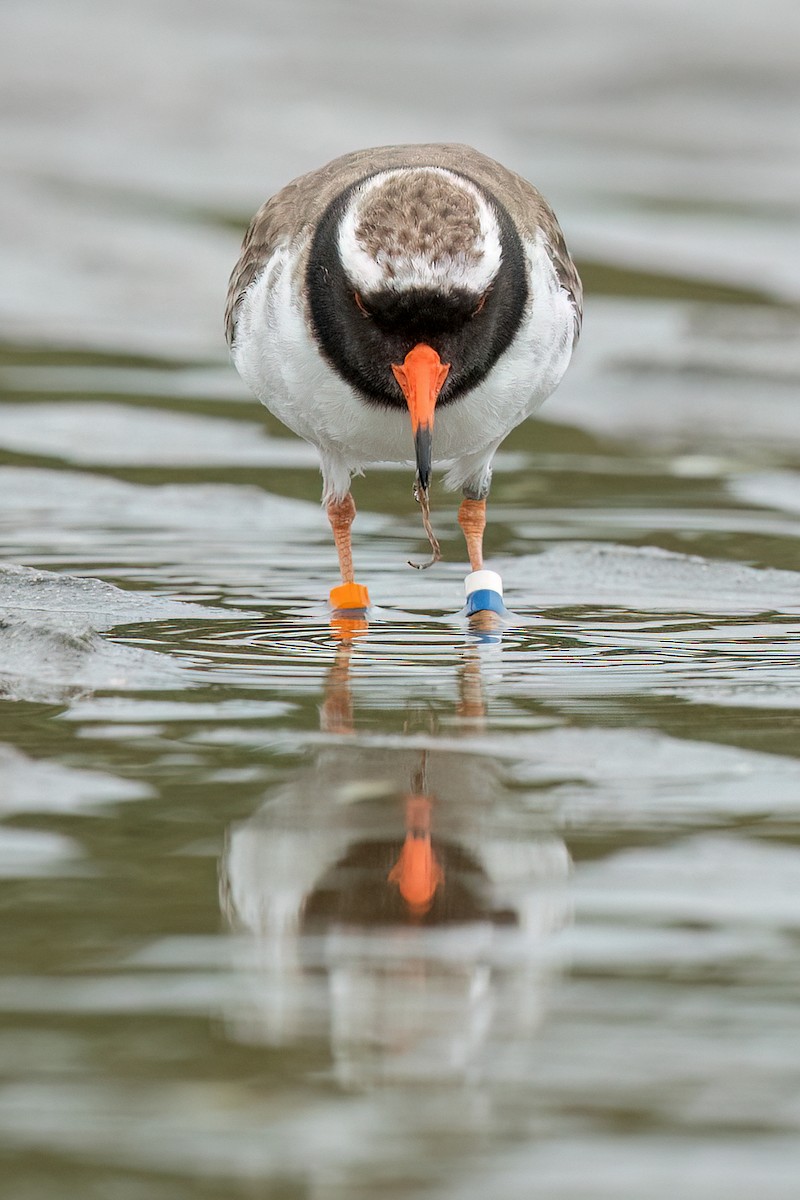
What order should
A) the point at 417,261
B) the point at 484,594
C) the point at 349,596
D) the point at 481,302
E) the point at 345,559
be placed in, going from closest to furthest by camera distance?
the point at 417,261, the point at 481,302, the point at 484,594, the point at 349,596, the point at 345,559

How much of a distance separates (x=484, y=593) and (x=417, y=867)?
3259mm

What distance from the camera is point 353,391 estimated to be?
686 cm

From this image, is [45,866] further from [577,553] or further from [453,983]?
[577,553]

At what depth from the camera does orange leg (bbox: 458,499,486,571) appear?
8070mm

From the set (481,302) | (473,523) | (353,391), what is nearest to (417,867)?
(481,302)

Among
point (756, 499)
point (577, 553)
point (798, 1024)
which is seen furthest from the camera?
point (756, 499)

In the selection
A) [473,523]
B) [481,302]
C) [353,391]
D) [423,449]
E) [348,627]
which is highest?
[481,302]

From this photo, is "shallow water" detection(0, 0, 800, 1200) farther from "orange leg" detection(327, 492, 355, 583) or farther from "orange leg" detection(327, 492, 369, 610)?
"orange leg" detection(327, 492, 355, 583)

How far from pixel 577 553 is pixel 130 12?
15.2 meters

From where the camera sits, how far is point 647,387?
13.0m

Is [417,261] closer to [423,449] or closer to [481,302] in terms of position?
[481,302]

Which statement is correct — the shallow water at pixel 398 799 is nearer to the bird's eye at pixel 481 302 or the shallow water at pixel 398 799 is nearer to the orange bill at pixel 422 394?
the orange bill at pixel 422 394

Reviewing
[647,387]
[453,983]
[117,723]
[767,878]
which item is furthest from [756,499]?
[453,983]

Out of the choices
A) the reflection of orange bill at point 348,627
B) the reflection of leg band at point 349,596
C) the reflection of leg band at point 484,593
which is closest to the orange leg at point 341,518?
the reflection of leg band at point 349,596
